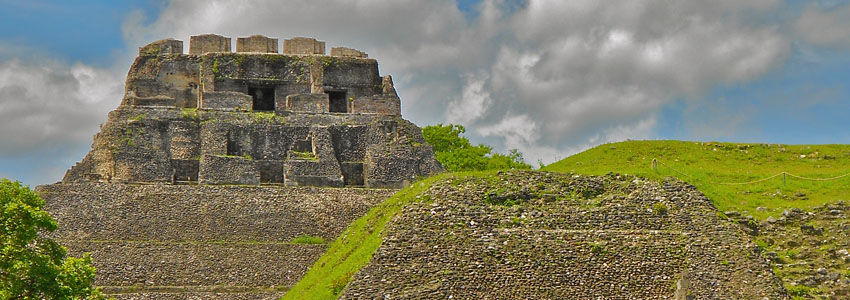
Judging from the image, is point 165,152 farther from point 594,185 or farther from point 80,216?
point 594,185

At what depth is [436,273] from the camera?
2920cm

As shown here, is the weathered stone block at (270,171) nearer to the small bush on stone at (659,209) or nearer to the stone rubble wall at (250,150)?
the stone rubble wall at (250,150)

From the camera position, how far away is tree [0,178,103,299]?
85.0 ft

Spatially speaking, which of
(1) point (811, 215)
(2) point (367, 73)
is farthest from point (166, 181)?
(1) point (811, 215)

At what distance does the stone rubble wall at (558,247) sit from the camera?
96.2 ft

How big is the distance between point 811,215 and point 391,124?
59.8 ft

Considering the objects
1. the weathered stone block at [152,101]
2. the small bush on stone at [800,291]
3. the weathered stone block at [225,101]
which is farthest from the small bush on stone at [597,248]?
the weathered stone block at [152,101]

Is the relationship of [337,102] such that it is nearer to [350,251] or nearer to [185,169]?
[185,169]

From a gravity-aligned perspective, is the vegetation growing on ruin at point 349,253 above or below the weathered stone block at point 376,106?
below

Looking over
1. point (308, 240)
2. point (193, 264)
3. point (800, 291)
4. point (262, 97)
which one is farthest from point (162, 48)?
point (800, 291)

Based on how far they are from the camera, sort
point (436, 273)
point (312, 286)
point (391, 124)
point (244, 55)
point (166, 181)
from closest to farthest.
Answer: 1. point (436, 273)
2. point (312, 286)
3. point (166, 181)
4. point (391, 124)
5. point (244, 55)

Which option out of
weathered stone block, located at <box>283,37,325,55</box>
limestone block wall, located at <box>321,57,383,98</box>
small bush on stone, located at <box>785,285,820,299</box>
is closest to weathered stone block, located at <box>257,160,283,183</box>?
limestone block wall, located at <box>321,57,383,98</box>

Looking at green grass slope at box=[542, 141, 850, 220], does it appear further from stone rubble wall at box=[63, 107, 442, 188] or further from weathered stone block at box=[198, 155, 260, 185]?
weathered stone block at box=[198, 155, 260, 185]

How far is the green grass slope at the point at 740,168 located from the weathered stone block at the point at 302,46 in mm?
15069
